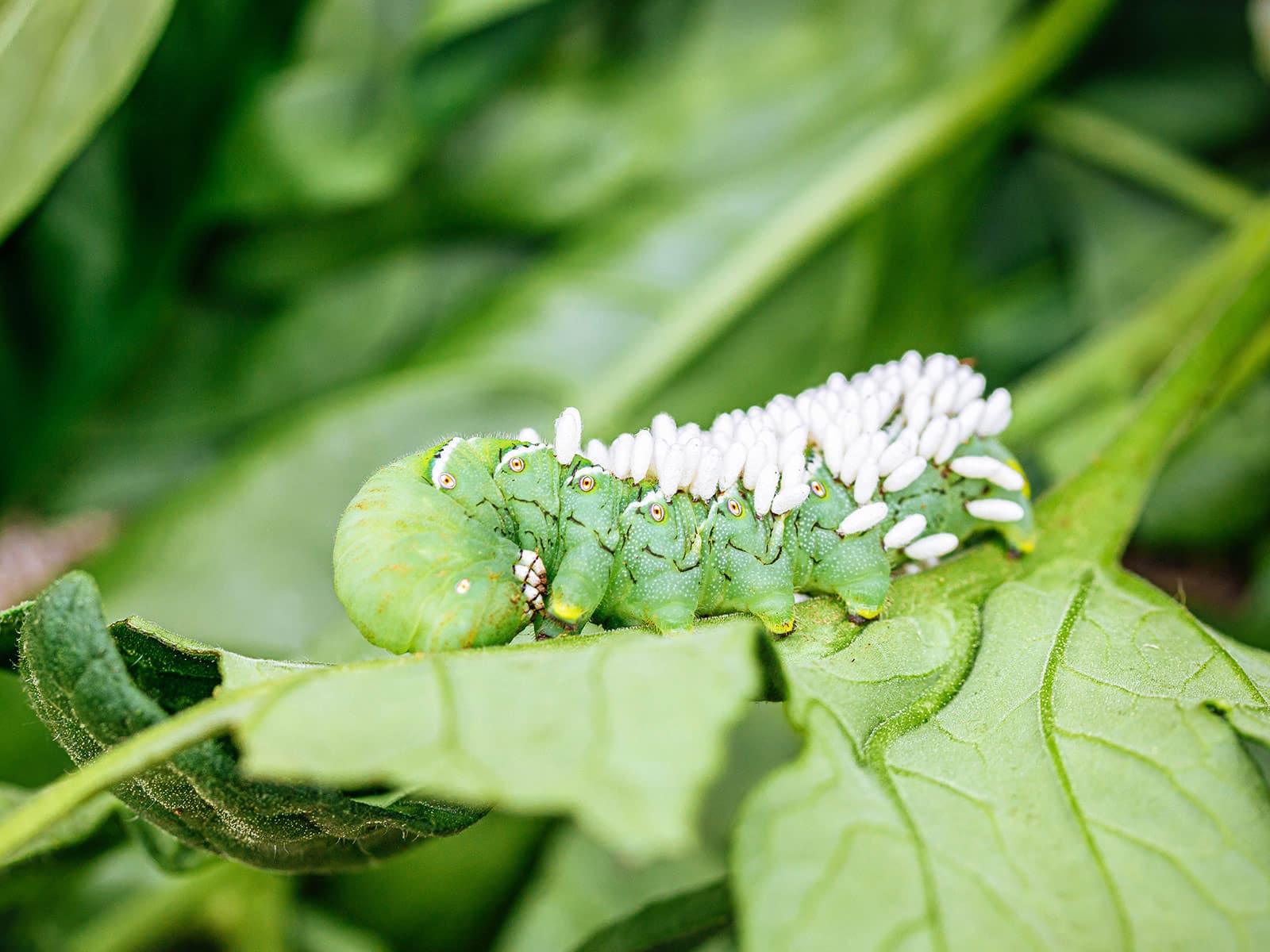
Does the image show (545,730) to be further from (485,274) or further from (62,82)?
(485,274)

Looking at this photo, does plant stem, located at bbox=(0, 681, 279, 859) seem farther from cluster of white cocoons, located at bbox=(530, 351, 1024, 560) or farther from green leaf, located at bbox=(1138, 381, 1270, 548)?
green leaf, located at bbox=(1138, 381, 1270, 548)

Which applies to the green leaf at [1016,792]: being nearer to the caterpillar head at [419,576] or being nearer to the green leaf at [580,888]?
the caterpillar head at [419,576]

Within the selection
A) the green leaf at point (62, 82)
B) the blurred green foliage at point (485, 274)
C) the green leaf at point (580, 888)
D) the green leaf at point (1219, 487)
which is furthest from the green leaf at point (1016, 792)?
the green leaf at point (62, 82)

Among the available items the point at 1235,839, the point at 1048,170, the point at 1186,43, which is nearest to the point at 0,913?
the point at 1235,839

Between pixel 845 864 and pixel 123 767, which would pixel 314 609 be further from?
pixel 845 864

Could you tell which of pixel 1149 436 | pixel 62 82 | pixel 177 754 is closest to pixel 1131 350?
pixel 1149 436
